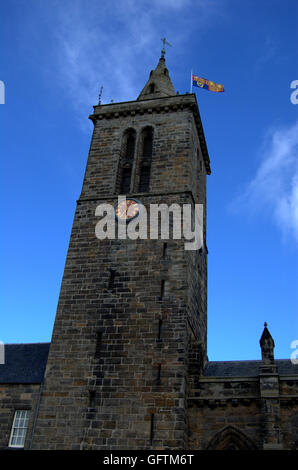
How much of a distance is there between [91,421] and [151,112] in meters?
17.6

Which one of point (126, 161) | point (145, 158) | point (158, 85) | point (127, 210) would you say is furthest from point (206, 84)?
point (127, 210)

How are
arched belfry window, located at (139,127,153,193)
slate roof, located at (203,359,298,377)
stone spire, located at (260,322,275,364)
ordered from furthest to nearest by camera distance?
arched belfry window, located at (139,127,153,193), slate roof, located at (203,359,298,377), stone spire, located at (260,322,275,364)

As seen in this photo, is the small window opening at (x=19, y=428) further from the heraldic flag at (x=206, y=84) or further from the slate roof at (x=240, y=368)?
the heraldic flag at (x=206, y=84)

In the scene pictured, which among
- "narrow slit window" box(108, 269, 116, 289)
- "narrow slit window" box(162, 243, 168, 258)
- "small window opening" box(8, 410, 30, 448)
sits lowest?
"small window opening" box(8, 410, 30, 448)

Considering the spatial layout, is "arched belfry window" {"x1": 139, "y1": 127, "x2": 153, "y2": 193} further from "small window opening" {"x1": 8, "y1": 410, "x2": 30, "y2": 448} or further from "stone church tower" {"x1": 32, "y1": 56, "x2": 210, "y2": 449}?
"small window opening" {"x1": 8, "y1": 410, "x2": 30, "y2": 448}

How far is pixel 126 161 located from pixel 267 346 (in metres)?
13.2

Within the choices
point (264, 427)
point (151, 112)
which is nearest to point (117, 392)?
point (264, 427)

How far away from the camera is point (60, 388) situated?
21.0 metres

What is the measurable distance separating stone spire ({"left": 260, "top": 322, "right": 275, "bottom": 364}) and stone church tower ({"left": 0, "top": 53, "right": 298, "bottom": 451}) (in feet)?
0.15

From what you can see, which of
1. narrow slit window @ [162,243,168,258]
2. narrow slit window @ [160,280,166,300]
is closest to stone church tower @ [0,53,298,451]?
narrow slit window @ [162,243,168,258]

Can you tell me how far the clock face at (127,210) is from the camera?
82.1 ft

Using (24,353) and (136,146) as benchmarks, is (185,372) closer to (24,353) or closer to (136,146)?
(24,353)

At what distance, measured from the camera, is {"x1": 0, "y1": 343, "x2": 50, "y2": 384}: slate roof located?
74.2 feet

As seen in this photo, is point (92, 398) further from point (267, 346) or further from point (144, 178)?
point (144, 178)
